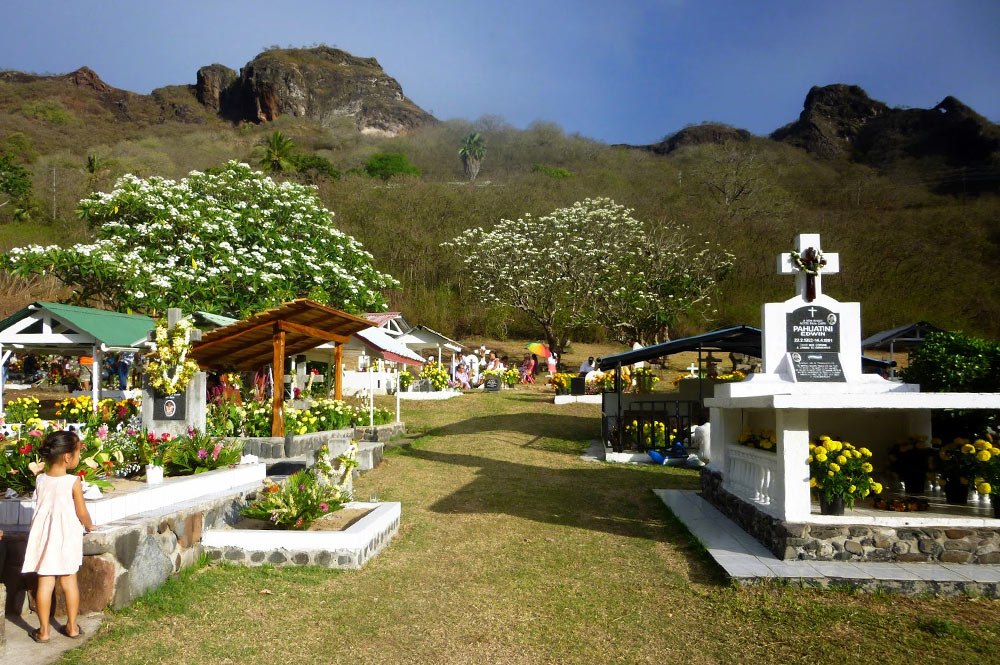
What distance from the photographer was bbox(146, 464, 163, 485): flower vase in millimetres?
6793

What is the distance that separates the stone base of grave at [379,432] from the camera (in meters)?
15.3

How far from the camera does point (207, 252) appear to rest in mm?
22078

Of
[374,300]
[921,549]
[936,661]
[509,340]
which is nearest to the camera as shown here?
[936,661]

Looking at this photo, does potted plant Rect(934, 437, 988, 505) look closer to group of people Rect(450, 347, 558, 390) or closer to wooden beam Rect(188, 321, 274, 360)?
wooden beam Rect(188, 321, 274, 360)

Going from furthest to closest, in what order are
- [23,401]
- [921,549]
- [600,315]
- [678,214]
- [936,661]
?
1. [678,214]
2. [600,315]
3. [23,401]
4. [921,549]
5. [936,661]

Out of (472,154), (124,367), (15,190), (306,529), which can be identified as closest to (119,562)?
(306,529)

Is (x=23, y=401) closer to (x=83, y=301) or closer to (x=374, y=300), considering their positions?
(x=83, y=301)

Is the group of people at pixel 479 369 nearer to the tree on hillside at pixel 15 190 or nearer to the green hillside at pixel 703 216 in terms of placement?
the green hillside at pixel 703 216

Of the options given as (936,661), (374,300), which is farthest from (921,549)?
(374,300)

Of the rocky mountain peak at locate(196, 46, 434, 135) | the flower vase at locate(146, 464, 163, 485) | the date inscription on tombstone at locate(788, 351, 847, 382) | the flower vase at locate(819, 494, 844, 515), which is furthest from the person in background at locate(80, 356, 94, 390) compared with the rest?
the rocky mountain peak at locate(196, 46, 434, 135)

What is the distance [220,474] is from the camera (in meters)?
7.79

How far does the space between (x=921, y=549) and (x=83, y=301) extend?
886 inches

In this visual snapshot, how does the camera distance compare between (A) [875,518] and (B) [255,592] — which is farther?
(A) [875,518]

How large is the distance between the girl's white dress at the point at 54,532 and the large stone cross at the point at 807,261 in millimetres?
7036
